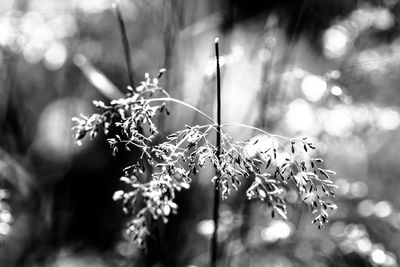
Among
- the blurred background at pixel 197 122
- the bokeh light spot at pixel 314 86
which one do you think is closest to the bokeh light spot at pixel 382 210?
the blurred background at pixel 197 122

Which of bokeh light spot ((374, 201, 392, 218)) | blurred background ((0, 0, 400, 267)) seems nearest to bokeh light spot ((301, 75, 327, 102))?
blurred background ((0, 0, 400, 267))

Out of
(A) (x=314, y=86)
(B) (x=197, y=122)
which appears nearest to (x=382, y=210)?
(A) (x=314, y=86)

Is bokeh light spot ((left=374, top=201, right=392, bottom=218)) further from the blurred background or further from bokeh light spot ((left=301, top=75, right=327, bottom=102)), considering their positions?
bokeh light spot ((left=301, top=75, right=327, bottom=102))

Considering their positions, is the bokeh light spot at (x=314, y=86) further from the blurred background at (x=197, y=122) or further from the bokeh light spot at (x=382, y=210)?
the bokeh light spot at (x=382, y=210)

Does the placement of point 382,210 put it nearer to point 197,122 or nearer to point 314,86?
point 314,86

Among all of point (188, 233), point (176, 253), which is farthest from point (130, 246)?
point (188, 233)

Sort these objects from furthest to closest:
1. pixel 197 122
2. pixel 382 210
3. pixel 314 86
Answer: pixel 197 122, pixel 382 210, pixel 314 86

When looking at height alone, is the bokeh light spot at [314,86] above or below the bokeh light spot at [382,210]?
above

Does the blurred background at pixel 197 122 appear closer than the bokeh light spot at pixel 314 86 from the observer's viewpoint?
No

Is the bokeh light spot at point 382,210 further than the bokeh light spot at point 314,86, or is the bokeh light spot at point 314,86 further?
the bokeh light spot at point 382,210

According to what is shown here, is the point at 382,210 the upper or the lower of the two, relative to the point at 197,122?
lower
